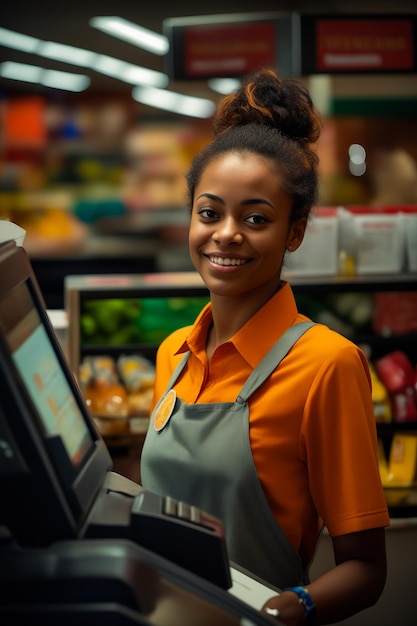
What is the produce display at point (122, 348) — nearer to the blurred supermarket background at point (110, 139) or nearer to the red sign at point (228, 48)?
the red sign at point (228, 48)

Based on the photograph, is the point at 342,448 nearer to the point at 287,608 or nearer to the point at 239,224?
the point at 287,608

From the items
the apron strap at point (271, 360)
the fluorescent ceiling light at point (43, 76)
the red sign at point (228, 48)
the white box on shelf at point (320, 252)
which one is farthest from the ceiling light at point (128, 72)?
the apron strap at point (271, 360)

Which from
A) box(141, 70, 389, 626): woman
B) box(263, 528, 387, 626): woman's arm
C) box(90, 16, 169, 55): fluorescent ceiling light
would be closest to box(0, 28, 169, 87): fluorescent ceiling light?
box(90, 16, 169, 55): fluorescent ceiling light

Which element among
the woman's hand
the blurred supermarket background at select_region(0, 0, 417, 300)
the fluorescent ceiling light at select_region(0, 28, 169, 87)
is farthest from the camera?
the fluorescent ceiling light at select_region(0, 28, 169, 87)

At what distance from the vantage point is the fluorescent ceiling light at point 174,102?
A: 8.58 m

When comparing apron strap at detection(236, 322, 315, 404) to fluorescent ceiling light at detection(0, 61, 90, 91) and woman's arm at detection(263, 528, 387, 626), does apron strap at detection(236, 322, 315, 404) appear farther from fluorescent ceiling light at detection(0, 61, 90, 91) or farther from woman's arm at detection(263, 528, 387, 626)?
fluorescent ceiling light at detection(0, 61, 90, 91)

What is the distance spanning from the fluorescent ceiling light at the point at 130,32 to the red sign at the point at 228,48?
2.97 meters

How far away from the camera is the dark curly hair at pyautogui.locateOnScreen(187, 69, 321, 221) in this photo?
5.40ft

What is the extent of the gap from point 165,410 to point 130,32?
23.1 ft

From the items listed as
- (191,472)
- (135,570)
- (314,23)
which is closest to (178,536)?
(135,570)

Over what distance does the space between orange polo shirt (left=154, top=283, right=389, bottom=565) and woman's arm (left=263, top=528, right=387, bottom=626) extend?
3 centimetres

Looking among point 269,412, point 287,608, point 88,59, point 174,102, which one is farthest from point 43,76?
point 287,608

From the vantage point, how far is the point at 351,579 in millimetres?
1449

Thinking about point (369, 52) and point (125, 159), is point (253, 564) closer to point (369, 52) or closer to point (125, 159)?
point (369, 52)
